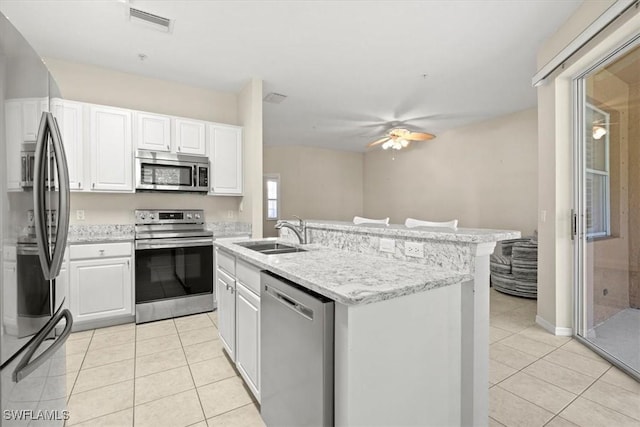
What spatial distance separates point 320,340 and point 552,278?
2.75 metres

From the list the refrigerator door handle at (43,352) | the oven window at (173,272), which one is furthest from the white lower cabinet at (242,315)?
the oven window at (173,272)

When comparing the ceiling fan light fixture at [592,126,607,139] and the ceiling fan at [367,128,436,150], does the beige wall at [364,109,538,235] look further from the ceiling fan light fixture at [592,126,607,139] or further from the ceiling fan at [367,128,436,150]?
the ceiling fan light fixture at [592,126,607,139]

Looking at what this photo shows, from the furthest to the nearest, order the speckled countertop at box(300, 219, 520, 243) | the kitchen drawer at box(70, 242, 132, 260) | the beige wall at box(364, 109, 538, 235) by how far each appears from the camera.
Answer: the beige wall at box(364, 109, 538, 235) → the kitchen drawer at box(70, 242, 132, 260) → the speckled countertop at box(300, 219, 520, 243)

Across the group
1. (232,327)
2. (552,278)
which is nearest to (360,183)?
(552,278)

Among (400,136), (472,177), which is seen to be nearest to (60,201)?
(400,136)

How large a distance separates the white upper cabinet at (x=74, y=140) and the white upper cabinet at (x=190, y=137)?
0.87m

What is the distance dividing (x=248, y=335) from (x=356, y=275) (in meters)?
0.87

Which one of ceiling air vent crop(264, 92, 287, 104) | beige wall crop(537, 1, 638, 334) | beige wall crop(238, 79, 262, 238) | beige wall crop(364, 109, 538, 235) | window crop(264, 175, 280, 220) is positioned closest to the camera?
beige wall crop(537, 1, 638, 334)

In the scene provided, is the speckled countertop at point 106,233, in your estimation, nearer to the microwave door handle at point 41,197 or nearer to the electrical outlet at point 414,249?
the microwave door handle at point 41,197

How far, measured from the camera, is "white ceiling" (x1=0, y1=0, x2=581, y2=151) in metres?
2.41

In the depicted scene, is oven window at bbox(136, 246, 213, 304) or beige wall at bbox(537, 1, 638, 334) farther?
oven window at bbox(136, 246, 213, 304)

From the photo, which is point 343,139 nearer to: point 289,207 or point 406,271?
point 289,207

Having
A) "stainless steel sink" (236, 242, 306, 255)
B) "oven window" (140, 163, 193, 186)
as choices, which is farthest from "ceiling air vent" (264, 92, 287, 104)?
"stainless steel sink" (236, 242, 306, 255)

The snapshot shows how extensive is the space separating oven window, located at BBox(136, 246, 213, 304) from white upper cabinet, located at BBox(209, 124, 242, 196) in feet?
2.62
